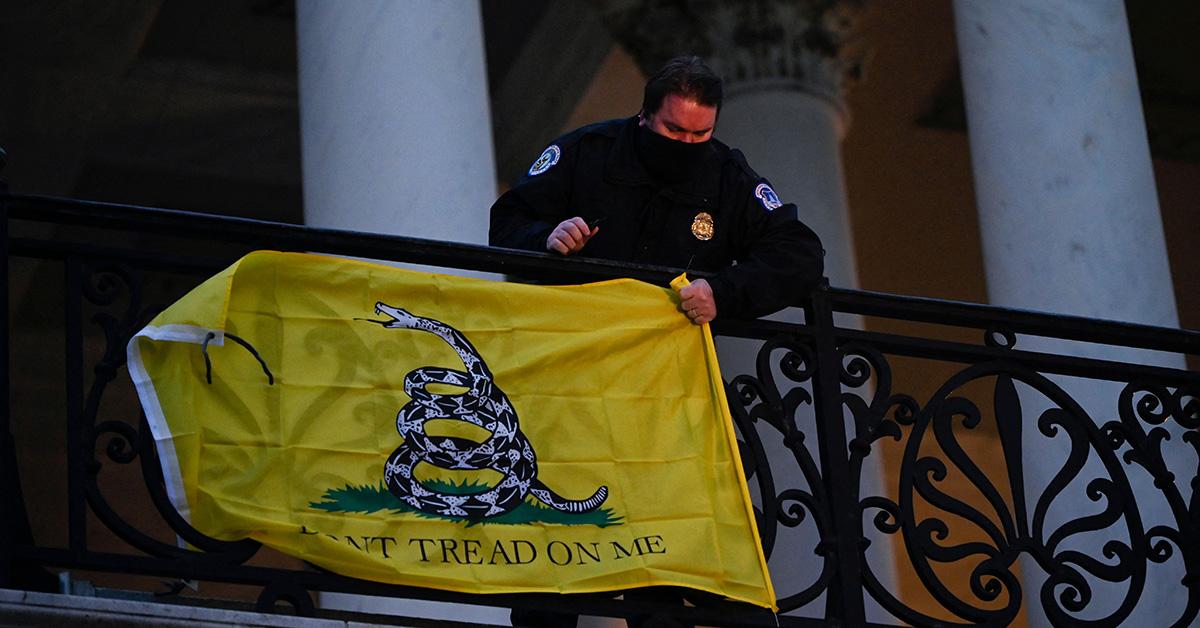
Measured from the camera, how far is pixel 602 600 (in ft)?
20.5

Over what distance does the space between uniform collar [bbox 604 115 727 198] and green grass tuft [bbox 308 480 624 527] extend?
1.02m

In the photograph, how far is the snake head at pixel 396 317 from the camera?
21.3ft

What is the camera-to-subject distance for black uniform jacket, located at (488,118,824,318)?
672 centimetres

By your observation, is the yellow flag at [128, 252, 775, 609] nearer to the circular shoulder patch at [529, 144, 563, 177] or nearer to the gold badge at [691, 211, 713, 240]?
the gold badge at [691, 211, 713, 240]

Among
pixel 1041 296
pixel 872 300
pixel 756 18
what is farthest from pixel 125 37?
pixel 872 300

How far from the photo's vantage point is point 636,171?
6.75 meters

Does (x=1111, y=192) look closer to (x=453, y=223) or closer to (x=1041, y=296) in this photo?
(x=1041, y=296)

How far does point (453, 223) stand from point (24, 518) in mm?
2473

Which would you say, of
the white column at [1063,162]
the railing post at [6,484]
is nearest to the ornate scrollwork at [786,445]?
the railing post at [6,484]

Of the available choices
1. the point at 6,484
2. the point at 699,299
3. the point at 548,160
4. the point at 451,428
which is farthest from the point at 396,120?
the point at 6,484

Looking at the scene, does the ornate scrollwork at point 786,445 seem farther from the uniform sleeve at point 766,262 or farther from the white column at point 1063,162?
the white column at point 1063,162

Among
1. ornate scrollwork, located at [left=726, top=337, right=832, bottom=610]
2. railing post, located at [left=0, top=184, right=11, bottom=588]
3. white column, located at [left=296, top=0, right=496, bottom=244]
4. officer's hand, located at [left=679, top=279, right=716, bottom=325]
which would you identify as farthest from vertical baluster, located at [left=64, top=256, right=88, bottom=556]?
white column, located at [left=296, top=0, right=496, bottom=244]

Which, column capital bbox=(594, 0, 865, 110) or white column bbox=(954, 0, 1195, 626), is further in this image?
column capital bbox=(594, 0, 865, 110)

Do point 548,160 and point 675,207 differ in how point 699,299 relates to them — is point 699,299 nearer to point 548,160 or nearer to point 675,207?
point 675,207
